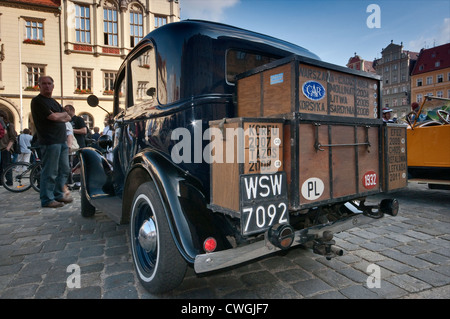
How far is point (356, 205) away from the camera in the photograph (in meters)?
2.57

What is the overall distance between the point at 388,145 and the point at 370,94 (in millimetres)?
433

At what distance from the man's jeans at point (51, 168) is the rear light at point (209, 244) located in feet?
12.5

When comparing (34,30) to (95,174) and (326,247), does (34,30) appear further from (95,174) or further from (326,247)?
(326,247)

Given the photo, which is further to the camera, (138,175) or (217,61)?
(138,175)

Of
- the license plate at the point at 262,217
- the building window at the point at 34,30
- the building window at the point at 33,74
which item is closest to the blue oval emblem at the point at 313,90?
the license plate at the point at 262,217

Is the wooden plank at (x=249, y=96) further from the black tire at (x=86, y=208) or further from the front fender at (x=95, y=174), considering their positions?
the black tire at (x=86, y=208)

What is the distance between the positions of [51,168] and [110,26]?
2136cm

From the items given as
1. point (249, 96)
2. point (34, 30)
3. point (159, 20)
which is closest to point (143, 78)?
point (249, 96)

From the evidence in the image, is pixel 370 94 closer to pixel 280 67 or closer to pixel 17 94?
pixel 280 67

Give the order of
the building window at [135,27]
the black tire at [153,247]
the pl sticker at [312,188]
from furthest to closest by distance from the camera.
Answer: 1. the building window at [135,27]
2. the black tire at [153,247]
3. the pl sticker at [312,188]

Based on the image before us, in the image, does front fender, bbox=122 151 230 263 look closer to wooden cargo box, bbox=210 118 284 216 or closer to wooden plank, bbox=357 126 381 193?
wooden cargo box, bbox=210 118 284 216

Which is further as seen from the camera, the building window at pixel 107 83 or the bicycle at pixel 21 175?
the building window at pixel 107 83

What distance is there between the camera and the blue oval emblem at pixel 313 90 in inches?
71.0
